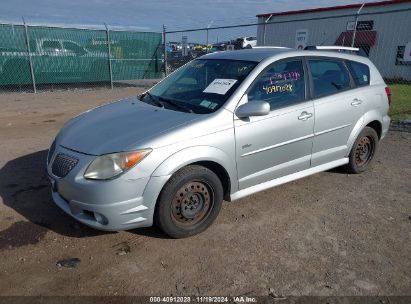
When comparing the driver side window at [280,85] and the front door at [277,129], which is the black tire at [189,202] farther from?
the driver side window at [280,85]

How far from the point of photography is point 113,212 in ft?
10.1

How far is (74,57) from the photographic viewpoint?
47.4 feet

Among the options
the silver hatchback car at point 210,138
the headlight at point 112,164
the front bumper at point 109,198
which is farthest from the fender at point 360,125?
the headlight at point 112,164

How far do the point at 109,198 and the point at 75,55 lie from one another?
12940mm

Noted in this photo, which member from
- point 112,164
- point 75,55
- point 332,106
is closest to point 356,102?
point 332,106

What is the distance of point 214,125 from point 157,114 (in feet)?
2.08

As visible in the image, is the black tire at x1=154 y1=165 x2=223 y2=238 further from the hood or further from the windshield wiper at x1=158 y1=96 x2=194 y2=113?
the windshield wiper at x1=158 y1=96 x2=194 y2=113

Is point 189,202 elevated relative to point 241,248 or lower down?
elevated

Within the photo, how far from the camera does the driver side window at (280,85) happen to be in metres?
3.87

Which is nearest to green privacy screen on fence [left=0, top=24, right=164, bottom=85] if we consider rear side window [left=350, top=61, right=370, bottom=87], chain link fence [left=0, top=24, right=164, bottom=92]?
chain link fence [left=0, top=24, right=164, bottom=92]

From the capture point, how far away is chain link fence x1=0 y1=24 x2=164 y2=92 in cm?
1313

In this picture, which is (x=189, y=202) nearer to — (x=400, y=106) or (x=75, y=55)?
(x=400, y=106)

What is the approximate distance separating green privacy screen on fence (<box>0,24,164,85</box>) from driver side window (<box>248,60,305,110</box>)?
11614 mm

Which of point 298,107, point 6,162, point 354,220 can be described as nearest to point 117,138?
point 298,107
